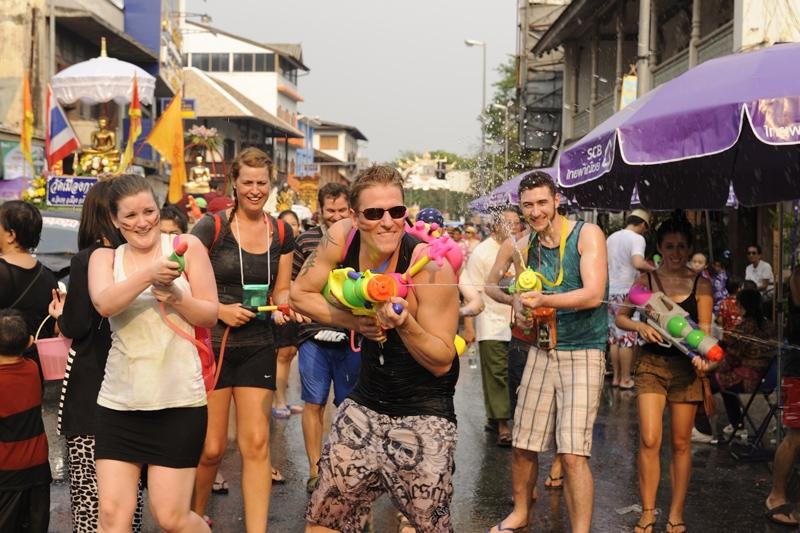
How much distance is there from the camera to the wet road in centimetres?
638

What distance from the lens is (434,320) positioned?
13.0ft

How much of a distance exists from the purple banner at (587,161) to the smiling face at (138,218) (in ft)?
10.0

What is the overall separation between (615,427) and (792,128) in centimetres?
503

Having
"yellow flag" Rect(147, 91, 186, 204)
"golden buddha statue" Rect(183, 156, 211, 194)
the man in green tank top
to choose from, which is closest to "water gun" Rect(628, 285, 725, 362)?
the man in green tank top

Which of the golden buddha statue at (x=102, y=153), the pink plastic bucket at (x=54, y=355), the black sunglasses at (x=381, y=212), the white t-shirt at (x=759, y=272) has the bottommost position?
the pink plastic bucket at (x=54, y=355)

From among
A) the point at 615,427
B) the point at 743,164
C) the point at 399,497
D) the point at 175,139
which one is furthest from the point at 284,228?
the point at 175,139

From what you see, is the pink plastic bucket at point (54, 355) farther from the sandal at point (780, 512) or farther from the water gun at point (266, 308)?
the sandal at point (780, 512)

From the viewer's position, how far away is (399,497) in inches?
162

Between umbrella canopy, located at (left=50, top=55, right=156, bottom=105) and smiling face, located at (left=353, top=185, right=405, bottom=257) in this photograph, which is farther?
umbrella canopy, located at (left=50, top=55, right=156, bottom=105)

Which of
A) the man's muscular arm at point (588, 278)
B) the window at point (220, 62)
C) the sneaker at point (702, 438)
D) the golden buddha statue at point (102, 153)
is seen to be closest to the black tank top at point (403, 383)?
the man's muscular arm at point (588, 278)

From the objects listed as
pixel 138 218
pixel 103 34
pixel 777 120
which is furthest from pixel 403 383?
pixel 103 34

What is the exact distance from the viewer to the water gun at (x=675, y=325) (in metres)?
5.36

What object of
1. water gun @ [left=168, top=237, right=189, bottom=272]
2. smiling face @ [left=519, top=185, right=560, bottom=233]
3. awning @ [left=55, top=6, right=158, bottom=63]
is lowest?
water gun @ [left=168, top=237, right=189, bottom=272]

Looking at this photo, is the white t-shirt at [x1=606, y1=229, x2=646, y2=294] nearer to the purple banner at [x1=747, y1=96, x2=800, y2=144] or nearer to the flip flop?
the flip flop
